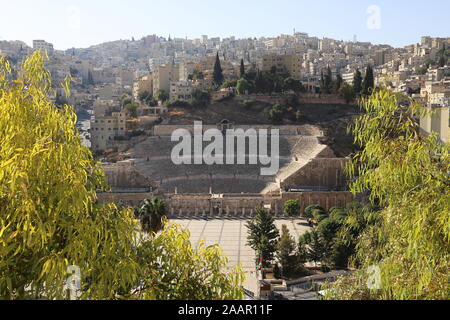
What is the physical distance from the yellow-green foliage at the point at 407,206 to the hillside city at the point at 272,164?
0.03 metres

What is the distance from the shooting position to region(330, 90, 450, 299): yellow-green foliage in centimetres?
500

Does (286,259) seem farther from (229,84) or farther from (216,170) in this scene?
(229,84)

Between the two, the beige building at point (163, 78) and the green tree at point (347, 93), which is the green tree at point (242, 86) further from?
the green tree at point (347, 93)

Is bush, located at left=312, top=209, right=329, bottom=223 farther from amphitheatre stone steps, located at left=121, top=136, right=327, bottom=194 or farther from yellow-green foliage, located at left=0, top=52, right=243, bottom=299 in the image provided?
yellow-green foliage, located at left=0, top=52, right=243, bottom=299

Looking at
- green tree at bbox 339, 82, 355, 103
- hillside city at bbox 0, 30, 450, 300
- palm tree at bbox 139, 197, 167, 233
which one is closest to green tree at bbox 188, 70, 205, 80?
hillside city at bbox 0, 30, 450, 300

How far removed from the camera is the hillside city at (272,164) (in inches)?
225

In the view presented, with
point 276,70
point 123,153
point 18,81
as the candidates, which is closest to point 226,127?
point 123,153

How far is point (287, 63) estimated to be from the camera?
242ft

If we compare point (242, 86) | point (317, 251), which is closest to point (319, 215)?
point (317, 251)

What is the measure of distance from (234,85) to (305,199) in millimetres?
32230

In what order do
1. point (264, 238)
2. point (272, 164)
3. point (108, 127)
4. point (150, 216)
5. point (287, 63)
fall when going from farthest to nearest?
point (287, 63) → point (108, 127) → point (272, 164) → point (264, 238) → point (150, 216)

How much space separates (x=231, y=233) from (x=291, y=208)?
6128 millimetres
